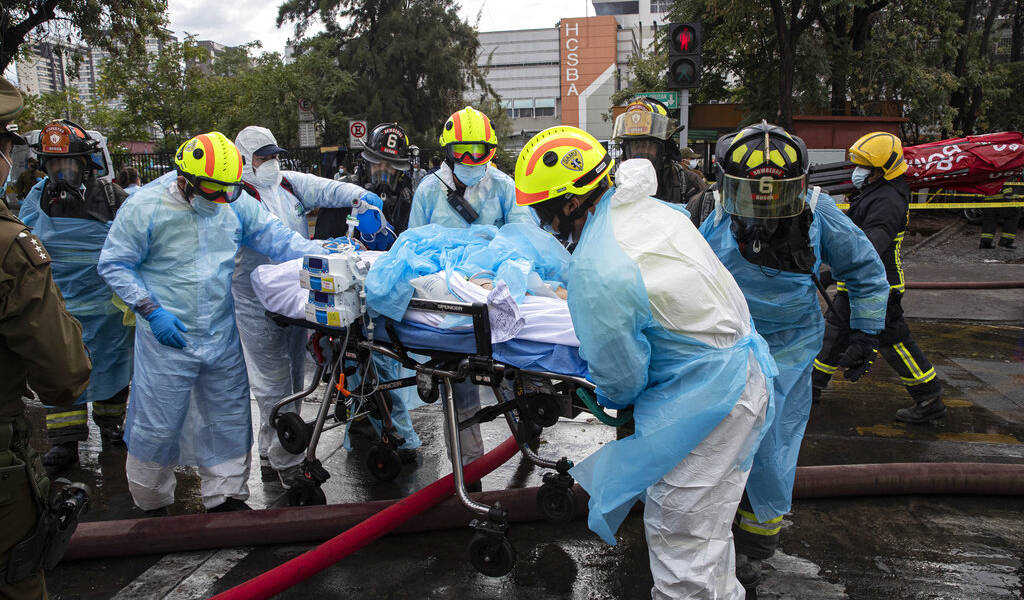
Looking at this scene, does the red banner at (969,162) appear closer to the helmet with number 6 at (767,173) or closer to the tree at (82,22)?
the helmet with number 6 at (767,173)

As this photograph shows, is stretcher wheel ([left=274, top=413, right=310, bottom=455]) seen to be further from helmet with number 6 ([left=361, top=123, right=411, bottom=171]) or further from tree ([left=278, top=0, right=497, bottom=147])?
tree ([left=278, top=0, right=497, bottom=147])

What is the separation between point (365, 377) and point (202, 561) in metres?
1.11

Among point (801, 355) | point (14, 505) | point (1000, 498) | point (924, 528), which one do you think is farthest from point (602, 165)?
point (1000, 498)

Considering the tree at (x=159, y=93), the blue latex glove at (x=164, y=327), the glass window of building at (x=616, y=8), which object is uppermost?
the glass window of building at (x=616, y=8)

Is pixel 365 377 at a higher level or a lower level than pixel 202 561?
higher

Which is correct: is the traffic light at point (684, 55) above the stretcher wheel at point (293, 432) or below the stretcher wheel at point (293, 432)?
above

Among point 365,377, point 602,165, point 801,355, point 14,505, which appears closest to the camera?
point 14,505

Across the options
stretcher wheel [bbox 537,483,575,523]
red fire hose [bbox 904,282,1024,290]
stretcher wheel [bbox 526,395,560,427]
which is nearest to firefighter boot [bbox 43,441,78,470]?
stretcher wheel [bbox 537,483,575,523]

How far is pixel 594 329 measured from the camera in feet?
6.97

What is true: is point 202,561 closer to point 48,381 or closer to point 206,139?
point 48,381

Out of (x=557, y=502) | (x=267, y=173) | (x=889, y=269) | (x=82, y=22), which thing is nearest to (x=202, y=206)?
(x=267, y=173)

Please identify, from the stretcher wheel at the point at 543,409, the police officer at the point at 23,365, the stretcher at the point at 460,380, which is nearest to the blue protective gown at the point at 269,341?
the stretcher at the point at 460,380

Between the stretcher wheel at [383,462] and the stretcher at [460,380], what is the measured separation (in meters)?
0.20

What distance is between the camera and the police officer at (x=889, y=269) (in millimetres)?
4609
